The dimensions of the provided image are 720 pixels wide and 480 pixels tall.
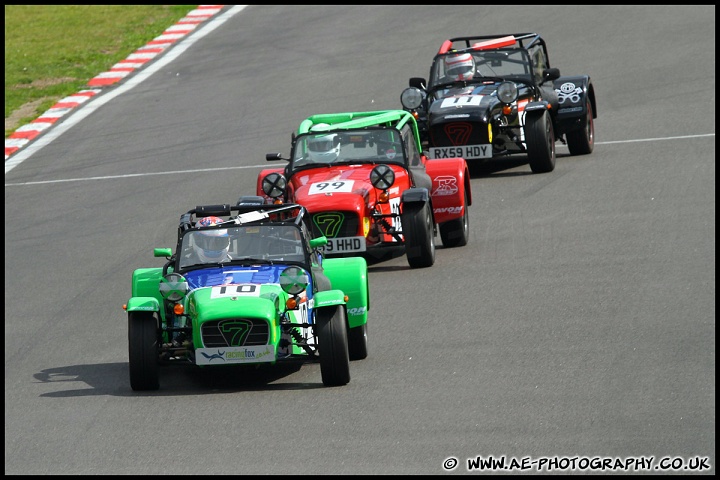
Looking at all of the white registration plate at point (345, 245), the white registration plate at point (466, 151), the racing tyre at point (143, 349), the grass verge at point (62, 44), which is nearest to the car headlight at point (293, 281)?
the racing tyre at point (143, 349)

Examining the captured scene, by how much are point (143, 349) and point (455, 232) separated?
5824 mm

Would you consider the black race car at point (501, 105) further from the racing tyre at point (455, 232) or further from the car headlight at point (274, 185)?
the car headlight at point (274, 185)

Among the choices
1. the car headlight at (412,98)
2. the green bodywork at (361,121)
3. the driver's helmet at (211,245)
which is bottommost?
the driver's helmet at (211,245)

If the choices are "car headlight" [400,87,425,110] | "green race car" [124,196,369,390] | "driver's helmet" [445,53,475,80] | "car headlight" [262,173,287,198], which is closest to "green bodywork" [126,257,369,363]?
"green race car" [124,196,369,390]

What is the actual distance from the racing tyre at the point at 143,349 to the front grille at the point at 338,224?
157 inches

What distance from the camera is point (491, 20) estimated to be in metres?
28.7

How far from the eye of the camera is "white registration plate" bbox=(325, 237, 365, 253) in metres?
14.2

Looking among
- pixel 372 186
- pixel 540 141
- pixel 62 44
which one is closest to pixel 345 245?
pixel 372 186

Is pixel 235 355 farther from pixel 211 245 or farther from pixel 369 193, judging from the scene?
pixel 369 193

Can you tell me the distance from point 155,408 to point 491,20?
65.1 ft

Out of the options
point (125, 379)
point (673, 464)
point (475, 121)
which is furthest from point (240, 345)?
point (475, 121)

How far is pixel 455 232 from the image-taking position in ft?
50.9

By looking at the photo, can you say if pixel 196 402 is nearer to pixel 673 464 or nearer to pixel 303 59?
pixel 673 464

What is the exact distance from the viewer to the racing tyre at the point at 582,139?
65.6 feet
